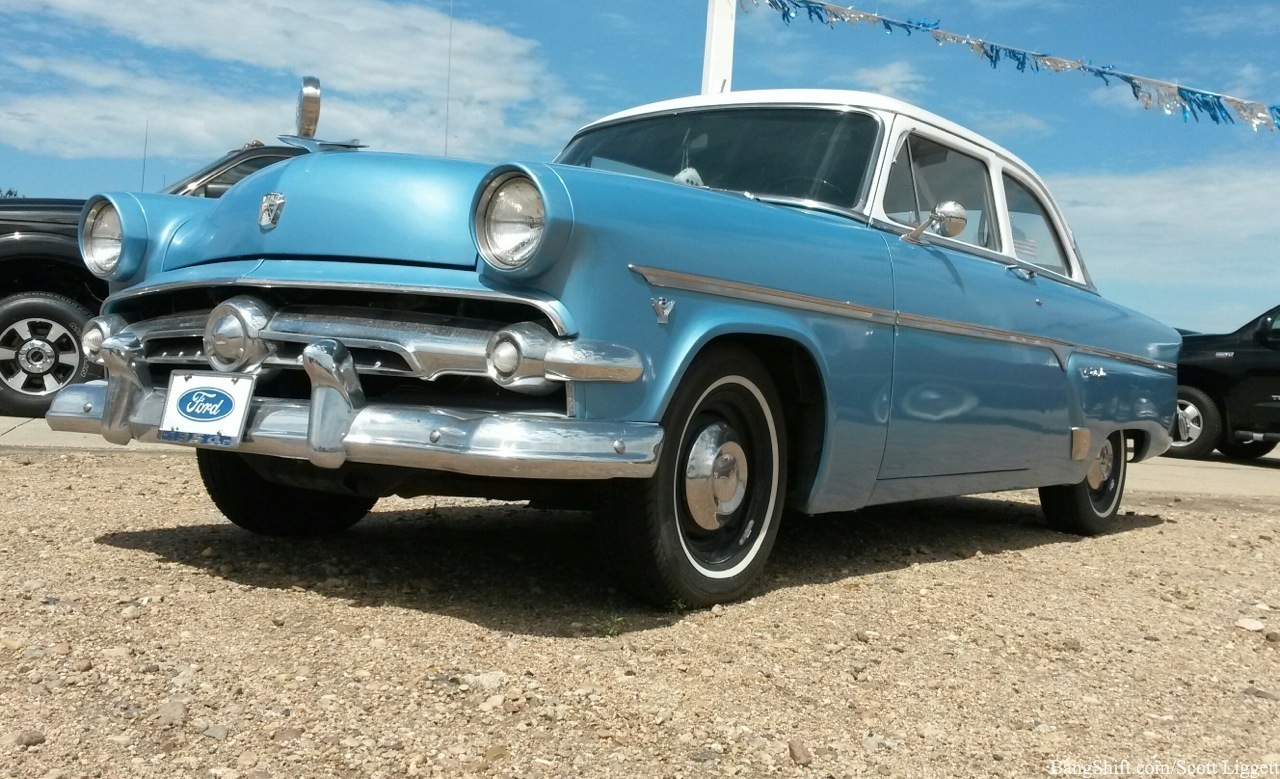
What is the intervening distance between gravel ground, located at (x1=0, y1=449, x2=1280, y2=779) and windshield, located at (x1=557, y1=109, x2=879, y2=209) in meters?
1.27

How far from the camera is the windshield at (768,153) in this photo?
399 centimetres

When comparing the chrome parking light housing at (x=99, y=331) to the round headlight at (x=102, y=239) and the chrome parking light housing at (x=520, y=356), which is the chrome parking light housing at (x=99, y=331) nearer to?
the round headlight at (x=102, y=239)

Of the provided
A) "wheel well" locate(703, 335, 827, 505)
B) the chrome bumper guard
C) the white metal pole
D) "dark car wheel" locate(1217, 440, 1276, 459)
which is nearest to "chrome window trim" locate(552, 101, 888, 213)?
"wheel well" locate(703, 335, 827, 505)

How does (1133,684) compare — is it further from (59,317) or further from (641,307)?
(59,317)

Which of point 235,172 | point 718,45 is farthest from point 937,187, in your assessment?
point 718,45

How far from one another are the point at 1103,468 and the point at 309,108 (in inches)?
156

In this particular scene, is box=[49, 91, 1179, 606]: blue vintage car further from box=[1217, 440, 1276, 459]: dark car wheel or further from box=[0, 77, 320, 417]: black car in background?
box=[1217, 440, 1276, 459]: dark car wheel

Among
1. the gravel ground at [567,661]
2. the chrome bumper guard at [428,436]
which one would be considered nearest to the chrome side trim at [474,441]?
the chrome bumper guard at [428,436]

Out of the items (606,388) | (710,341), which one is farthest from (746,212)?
(606,388)

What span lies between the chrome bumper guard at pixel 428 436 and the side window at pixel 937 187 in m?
1.68

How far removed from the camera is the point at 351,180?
124 inches

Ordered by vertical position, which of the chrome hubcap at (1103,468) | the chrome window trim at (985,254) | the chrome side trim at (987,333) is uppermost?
the chrome window trim at (985,254)

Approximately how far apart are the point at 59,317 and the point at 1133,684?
20.9ft

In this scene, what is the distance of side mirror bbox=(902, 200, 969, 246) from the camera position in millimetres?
4070
